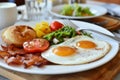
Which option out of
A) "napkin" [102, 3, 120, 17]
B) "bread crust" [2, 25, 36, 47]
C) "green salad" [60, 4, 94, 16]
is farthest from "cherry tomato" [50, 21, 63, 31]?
"napkin" [102, 3, 120, 17]

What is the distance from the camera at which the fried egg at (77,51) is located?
2.40 feet

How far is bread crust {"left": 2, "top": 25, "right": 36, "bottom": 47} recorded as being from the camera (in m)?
0.84

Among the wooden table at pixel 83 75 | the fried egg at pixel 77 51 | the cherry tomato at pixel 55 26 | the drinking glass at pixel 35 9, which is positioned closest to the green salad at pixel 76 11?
the drinking glass at pixel 35 9

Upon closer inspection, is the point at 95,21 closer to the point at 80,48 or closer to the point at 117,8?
the point at 117,8

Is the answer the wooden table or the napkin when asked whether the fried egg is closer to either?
the wooden table

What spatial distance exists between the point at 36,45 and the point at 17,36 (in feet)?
0.33

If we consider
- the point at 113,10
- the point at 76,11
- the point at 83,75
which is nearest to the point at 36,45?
the point at 83,75

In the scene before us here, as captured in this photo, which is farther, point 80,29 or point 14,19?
point 14,19

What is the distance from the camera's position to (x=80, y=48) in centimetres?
81

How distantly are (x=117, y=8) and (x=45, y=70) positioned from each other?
938mm

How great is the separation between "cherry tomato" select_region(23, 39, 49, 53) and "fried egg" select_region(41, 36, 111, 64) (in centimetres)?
2

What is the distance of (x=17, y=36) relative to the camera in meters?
0.85

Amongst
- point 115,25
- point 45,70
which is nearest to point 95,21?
point 115,25

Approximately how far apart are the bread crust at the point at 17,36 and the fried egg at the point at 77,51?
4.6 inches
